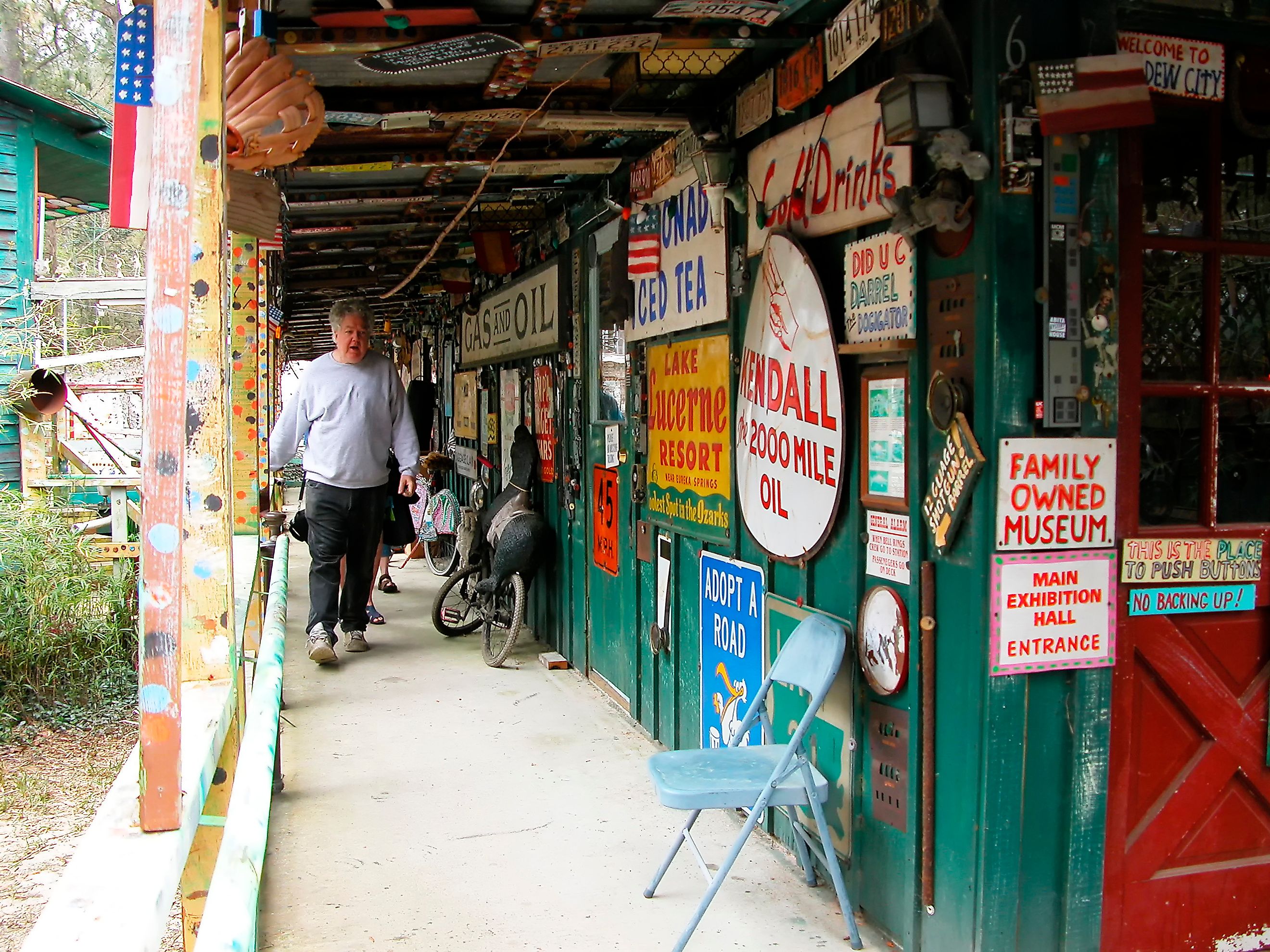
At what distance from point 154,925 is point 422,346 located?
14.6 metres

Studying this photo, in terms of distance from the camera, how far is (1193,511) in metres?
3.01

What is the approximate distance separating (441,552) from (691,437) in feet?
22.1

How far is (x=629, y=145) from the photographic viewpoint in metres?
5.23

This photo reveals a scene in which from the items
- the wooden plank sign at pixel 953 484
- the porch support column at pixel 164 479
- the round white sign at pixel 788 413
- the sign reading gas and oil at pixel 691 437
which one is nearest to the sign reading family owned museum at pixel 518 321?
the sign reading gas and oil at pixel 691 437

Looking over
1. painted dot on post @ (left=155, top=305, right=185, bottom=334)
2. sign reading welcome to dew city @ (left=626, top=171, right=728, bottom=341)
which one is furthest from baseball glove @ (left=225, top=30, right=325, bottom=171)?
sign reading welcome to dew city @ (left=626, top=171, right=728, bottom=341)

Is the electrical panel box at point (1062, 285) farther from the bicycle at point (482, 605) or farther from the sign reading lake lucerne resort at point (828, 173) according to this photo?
the bicycle at point (482, 605)

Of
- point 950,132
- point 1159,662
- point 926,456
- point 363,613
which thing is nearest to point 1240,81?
point 950,132

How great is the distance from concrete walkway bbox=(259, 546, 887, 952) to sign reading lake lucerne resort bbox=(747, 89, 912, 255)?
2.29m

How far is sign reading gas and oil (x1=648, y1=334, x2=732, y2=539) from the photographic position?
14.3 ft

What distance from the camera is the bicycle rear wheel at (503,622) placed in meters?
6.91

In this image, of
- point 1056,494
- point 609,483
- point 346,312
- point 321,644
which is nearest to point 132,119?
point 1056,494

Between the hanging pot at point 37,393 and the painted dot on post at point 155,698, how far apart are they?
28.6 ft

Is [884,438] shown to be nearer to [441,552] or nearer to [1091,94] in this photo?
[1091,94]

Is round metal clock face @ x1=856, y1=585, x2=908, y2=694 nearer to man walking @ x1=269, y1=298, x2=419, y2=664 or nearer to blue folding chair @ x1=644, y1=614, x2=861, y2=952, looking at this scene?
blue folding chair @ x1=644, y1=614, x2=861, y2=952
